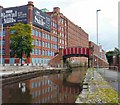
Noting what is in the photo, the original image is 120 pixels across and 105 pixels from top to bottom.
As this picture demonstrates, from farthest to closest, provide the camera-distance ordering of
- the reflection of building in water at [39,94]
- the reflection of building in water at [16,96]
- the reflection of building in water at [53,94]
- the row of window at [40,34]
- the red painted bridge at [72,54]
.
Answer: the red painted bridge at [72,54], the row of window at [40,34], the reflection of building in water at [53,94], the reflection of building in water at [39,94], the reflection of building in water at [16,96]

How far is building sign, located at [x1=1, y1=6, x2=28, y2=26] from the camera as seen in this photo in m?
75.2

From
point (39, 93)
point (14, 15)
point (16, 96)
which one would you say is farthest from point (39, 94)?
point (14, 15)

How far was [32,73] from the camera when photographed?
52938 mm

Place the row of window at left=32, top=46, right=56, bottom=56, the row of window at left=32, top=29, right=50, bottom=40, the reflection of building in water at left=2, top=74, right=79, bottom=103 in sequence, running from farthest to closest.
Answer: the row of window at left=32, top=29, right=50, bottom=40 < the row of window at left=32, top=46, right=56, bottom=56 < the reflection of building in water at left=2, top=74, right=79, bottom=103

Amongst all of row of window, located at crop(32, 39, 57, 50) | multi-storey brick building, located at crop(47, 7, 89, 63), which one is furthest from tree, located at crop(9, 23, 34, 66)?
multi-storey brick building, located at crop(47, 7, 89, 63)

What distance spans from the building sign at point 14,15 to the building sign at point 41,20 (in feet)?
11.4

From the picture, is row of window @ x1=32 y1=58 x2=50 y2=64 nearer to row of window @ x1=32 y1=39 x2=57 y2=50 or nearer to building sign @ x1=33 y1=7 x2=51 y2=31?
row of window @ x1=32 y1=39 x2=57 y2=50

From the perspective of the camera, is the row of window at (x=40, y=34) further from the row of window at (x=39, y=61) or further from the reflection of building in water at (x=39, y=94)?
the reflection of building in water at (x=39, y=94)

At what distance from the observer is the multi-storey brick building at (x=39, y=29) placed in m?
Answer: 74.2

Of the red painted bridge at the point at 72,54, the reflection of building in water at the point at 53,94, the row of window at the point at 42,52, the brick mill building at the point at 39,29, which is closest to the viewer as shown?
the reflection of building in water at the point at 53,94

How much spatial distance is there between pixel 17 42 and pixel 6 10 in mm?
25624

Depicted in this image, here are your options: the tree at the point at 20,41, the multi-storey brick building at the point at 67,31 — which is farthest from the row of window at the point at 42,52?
the tree at the point at 20,41

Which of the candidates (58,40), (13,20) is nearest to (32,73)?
(13,20)

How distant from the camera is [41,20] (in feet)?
269
